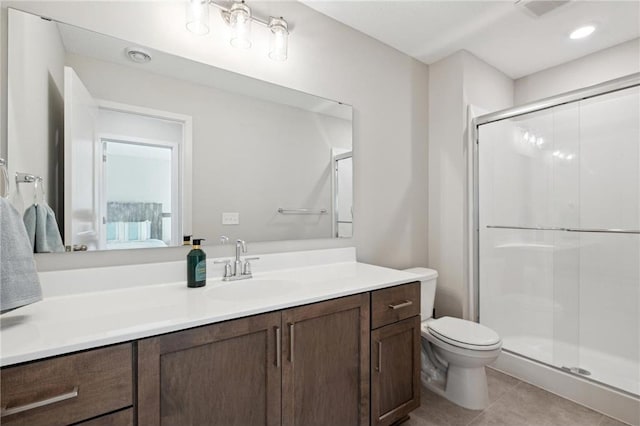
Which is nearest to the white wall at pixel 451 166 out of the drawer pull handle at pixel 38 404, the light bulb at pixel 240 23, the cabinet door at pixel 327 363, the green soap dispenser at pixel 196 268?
the cabinet door at pixel 327 363

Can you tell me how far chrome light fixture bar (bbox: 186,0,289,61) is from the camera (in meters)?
1.44

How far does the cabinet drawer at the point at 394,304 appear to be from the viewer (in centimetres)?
143

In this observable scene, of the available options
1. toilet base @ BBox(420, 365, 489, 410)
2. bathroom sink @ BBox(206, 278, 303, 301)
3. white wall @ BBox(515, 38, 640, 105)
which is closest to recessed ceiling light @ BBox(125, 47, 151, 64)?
bathroom sink @ BBox(206, 278, 303, 301)

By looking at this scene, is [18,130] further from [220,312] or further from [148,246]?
[220,312]

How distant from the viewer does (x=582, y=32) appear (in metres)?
2.19

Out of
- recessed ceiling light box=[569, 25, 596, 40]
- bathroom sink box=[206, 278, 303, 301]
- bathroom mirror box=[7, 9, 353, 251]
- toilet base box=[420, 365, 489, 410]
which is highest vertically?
recessed ceiling light box=[569, 25, 596, 40]

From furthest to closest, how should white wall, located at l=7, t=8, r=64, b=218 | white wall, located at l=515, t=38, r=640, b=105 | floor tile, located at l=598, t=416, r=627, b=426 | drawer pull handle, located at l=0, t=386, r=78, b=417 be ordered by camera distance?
white wall, located at l=515, t=38, r=640, b=105, floor tile, located at l=598, t=416, r=627, b=426, white wall, located at l=7, t=8, r=64, b=218, drawer pull handle, located at l=0, t=386, r=78, b=417

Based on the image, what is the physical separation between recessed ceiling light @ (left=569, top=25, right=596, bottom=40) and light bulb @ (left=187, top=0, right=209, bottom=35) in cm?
247

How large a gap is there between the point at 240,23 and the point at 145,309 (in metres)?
1.38

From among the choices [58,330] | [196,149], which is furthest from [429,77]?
[58,330]

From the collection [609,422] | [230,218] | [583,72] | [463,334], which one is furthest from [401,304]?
[583,72]

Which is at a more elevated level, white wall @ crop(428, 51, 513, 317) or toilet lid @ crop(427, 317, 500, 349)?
white wall @ crop(428, 51, 513, 317)

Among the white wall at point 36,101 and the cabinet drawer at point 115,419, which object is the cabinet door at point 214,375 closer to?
the cabinet drawer at point 115,419

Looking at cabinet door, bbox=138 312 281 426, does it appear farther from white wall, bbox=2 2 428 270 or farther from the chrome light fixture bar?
the chrome light fixture bar
